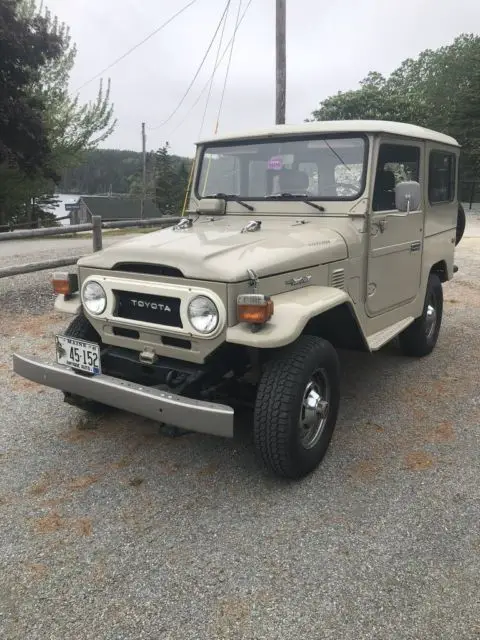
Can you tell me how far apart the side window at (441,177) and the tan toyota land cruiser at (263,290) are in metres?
0.16

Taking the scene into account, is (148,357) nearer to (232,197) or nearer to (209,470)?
(209,470)

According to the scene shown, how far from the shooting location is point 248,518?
9.33 feet

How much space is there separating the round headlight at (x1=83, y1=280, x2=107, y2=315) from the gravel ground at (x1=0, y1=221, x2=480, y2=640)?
3.15ft

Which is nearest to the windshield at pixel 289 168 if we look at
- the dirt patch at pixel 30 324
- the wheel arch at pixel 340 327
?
the wheel arch at pixel 340 327

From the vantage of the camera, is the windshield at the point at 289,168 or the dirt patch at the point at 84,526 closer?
the dirt patch at the point at 84,526

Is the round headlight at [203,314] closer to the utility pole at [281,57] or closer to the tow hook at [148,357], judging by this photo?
the tow hook at [148,357]

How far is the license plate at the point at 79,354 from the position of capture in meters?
3.20

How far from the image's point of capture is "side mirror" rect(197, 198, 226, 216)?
4.22m

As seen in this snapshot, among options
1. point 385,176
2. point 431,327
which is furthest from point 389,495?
point 431,327

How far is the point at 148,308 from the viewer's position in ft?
10.3

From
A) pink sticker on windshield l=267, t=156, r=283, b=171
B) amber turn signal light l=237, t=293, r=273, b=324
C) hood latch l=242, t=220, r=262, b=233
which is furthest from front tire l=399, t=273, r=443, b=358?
amber turn signal light l=237, t=293, r=273, b=324

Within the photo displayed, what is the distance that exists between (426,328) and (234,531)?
341 cm

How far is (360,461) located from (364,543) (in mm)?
836

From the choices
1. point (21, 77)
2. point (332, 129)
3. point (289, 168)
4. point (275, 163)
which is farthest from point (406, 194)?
point (21, 77)
